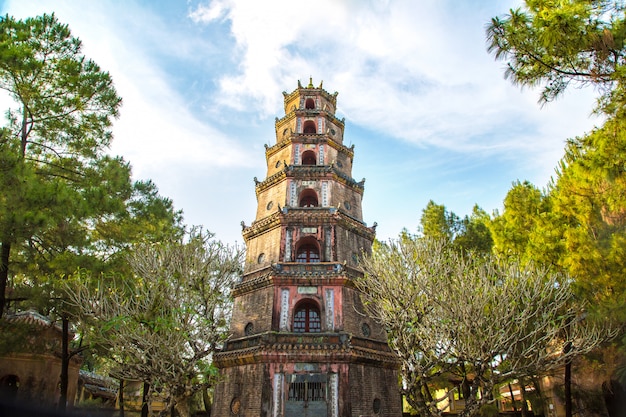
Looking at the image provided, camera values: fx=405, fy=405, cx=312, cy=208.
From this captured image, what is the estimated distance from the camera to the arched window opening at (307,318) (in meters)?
15.8

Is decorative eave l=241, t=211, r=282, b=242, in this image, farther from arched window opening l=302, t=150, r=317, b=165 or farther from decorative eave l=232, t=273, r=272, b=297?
arched window opening l=302, t=150, r=317, b=165

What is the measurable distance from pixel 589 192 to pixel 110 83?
50.2 ft

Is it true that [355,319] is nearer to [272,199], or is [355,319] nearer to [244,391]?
[244,391]

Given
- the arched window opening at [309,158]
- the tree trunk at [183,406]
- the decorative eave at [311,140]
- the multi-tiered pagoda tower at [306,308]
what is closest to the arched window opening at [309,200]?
the multi-tiered pagoda tower at [306,308]

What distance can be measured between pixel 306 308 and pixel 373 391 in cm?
398

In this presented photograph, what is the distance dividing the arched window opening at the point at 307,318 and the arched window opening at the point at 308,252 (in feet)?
6.77

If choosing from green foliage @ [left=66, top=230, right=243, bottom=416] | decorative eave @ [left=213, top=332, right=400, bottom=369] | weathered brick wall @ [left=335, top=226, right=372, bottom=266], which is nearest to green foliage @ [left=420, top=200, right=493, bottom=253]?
weathered brick wall @ [left=335, top=226, right=372, bottom=266]

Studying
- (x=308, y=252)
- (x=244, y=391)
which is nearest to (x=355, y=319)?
(x=308, y=252)

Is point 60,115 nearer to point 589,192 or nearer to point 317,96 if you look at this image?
point 317,96

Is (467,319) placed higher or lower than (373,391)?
higher

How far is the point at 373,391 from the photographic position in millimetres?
14531

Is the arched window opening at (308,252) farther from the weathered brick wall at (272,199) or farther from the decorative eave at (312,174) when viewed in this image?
the decorative eave at (312,174)

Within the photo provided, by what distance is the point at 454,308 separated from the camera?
11.8 metres

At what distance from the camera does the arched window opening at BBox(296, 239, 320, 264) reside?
17.7m
